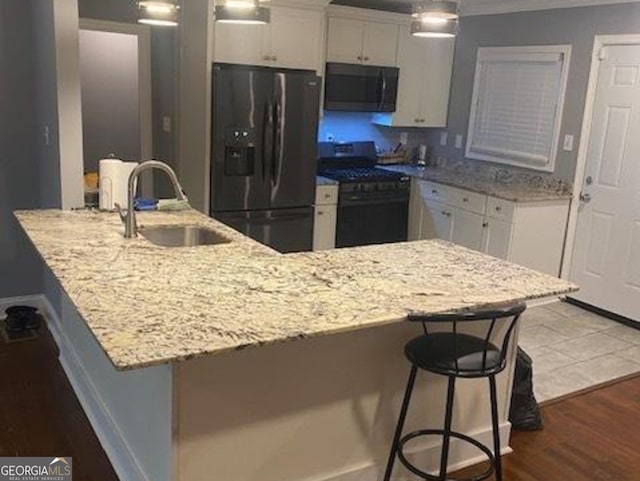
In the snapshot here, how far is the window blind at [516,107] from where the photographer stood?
5.08 metres

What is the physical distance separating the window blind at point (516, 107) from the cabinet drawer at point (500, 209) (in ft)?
2.15

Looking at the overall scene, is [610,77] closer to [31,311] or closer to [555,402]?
[555,402]

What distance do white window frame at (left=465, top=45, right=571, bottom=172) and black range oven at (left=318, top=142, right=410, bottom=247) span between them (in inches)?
29.9

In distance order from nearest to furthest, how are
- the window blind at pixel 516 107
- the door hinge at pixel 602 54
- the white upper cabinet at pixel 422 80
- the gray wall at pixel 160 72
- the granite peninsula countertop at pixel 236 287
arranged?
the granite peninsula countertop at pixel 236 287 < the door hinge at pixel 602 54 < the gray wall at pixel 160 72 < the window blind at pixel 516 107 < the white upper cabinet at pixel 422 80

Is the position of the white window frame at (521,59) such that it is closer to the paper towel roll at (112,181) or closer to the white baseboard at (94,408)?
the paper towel roll at (112,181)

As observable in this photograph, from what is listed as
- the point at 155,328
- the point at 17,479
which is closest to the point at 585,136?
the point at 155,328

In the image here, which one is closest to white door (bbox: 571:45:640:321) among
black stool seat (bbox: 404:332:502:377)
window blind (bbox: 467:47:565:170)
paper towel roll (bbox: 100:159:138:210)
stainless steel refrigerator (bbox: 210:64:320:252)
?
window blind (bbox: 467:47:565:170)

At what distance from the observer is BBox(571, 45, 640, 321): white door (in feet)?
15.0

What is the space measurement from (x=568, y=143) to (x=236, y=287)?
362cm

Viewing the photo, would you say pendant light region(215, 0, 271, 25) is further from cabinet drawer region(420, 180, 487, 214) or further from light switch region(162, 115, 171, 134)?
cabinet drawer region(420, 180, 487, 214)

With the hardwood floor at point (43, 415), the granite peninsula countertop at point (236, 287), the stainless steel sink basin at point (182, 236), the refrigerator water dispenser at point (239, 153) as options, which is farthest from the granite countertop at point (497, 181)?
the hardwood floor at point (43, 415)

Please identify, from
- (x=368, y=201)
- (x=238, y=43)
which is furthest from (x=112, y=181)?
(x=368, y=201)

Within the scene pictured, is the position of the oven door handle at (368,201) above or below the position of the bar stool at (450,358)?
above

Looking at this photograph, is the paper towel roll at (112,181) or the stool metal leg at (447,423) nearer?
the stool metal leg at (447,423)
